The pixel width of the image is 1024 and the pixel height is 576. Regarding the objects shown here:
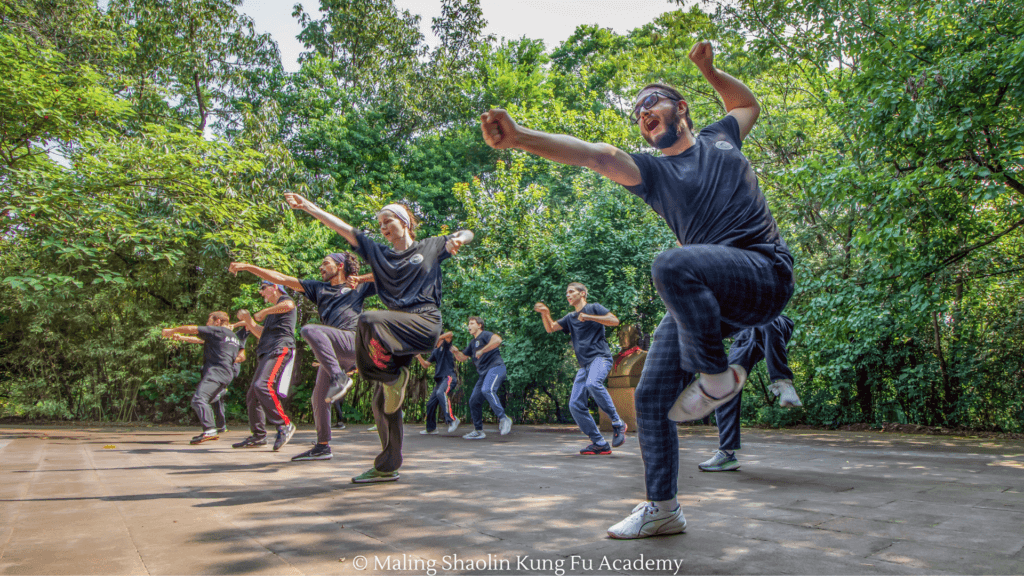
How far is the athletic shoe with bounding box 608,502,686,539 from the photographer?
2.42 metres

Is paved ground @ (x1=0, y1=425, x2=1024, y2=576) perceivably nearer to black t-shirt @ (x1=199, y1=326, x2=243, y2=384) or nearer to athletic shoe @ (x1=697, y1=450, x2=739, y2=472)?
athletic shoe @ (x1=697, y1=450, x2=739, y2=472)

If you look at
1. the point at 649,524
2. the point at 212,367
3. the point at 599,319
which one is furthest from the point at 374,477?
the point at 212,367

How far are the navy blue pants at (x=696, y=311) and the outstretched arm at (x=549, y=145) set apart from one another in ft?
1.34

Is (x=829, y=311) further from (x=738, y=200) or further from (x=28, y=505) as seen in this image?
(x=28, y=505)

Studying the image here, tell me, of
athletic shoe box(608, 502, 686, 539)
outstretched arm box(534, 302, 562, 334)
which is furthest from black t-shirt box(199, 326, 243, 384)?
athletic shoe box(608, 502, 686, 539)

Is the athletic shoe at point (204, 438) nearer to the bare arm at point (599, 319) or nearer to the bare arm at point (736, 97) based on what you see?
the bare arm at point (599, 319)

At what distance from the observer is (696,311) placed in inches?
81.8

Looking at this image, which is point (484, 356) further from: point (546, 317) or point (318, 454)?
point (318, 454)

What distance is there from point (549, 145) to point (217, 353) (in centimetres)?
877

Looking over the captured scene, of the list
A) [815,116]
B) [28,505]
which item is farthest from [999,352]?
[28,505]

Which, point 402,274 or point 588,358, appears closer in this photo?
point 402,274

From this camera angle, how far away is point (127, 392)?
53.1 ft

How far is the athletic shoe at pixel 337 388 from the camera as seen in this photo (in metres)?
5.49

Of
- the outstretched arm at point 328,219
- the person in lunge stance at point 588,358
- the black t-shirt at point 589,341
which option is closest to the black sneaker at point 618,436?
the person in lunge stance at point 588,358
